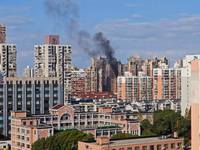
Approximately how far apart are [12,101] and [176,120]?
60.8ft

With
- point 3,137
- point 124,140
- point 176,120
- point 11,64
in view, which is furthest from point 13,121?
point 11,64

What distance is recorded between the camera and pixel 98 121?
49.7 metres

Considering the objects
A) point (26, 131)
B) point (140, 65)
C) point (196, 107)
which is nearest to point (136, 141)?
point (26, 131)

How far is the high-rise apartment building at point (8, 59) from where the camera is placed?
76.1 m

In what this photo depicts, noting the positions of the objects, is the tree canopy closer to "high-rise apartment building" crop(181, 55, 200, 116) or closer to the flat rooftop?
the flat rooftop

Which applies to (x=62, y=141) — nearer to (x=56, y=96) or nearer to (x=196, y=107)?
(x=56, y=96)

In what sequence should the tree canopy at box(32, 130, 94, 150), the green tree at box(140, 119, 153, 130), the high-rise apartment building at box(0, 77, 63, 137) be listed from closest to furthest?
1. the tree canopy at box(32, 130, 94, 150)
2. the high-rise apartment building at box(0, 77, 63, 137)
3. the green tree at box(140, 119, 153, 130)

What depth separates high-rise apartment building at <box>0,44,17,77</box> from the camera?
76.1 metres

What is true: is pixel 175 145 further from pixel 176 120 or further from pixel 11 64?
pixel 11 64

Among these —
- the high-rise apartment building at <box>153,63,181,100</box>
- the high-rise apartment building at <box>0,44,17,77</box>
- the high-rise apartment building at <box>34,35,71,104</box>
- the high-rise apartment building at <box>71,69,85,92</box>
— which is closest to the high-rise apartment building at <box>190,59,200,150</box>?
the high-rise apartment building at <box>34,35,71,104</box>

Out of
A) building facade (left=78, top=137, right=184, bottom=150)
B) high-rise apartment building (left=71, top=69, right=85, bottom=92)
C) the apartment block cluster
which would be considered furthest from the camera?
high-rise apartment building (left=71, top=69, right=85, bottom=92)

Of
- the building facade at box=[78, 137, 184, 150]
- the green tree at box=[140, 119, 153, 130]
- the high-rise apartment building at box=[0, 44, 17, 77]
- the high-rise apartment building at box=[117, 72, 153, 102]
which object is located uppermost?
the high-rise apartment building at box=[0, 44, 17, 77]

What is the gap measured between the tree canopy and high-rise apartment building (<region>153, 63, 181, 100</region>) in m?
56.3

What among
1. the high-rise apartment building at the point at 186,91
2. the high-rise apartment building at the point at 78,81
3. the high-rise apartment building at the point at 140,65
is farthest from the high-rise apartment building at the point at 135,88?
the high-rise apartment building at the point at 140,65
